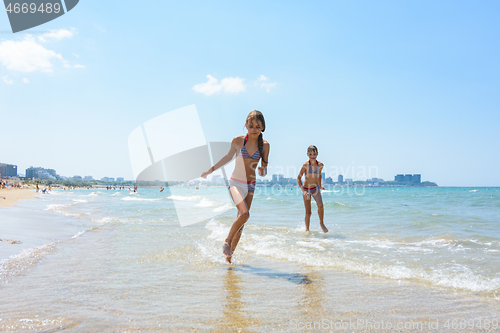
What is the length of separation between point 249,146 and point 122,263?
99.8 inches

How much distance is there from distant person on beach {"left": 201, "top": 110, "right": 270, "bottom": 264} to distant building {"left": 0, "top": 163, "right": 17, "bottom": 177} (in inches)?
8096

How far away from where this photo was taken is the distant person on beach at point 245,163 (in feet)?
14.1

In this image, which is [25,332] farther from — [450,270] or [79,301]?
[450,270]

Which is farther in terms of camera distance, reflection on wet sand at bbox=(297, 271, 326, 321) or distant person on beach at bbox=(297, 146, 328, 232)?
distant person on beach at bbox=(297, 146, 328, 232)

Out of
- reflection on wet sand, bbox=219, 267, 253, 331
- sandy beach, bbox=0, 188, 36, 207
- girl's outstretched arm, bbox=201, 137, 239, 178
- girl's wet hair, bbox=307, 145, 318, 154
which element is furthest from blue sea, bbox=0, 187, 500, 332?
sandy beach, bbox=0, 188, 36, 207

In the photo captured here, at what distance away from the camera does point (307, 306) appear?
2807 mm

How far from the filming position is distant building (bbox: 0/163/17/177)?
168 meters

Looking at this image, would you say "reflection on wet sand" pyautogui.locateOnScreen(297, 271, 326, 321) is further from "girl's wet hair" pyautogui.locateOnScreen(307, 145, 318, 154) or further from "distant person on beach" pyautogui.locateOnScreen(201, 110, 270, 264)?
"girl's wet hair" pyautogui.locateOnScreen(307, 145, 318, 154)

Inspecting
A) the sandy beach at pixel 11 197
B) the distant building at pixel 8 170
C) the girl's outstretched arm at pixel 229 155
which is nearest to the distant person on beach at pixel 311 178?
the girl's outstretched arm at pixel 229 155

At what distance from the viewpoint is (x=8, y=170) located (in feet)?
578

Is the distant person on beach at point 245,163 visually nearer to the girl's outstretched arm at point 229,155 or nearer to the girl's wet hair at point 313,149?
the girl's outstretched arm at point 229,155

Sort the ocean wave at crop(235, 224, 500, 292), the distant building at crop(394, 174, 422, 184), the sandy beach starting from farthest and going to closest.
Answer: the distant building at crop(394, 174, 422, 184)
the sandy beach
the ocean wave at crop(235, 224, 500, 292)

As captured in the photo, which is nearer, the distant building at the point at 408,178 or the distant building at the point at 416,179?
the distant building at the point at 408,178

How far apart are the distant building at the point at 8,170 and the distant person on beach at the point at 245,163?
675 ft
